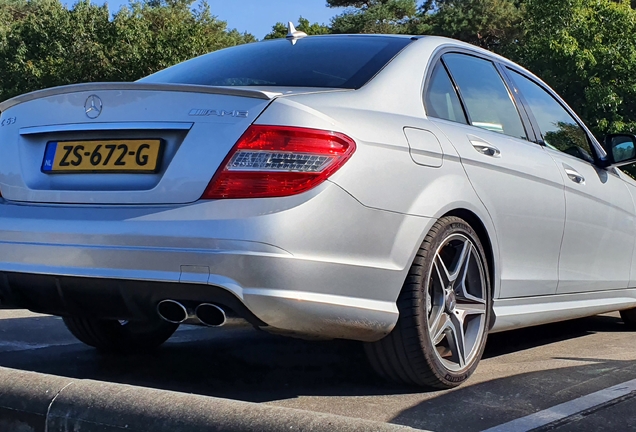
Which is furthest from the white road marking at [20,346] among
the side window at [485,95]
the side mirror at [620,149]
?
the side mirror at [620,149]

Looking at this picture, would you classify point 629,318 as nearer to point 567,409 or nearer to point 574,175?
point 574,175

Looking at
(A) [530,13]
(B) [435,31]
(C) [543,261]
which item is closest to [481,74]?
(C) [543,261]

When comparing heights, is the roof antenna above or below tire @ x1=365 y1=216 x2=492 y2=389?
above

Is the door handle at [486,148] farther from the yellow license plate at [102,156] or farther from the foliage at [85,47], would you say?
the foliage at [85,47]

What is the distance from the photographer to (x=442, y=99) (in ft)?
12.1

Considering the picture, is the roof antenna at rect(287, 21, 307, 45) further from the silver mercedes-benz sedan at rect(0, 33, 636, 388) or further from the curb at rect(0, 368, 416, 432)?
the curb at rect(0, 368, 416, 432)

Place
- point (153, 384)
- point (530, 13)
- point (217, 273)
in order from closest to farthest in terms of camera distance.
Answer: point (217, 273) → point (153, 384) → point (530, 13)

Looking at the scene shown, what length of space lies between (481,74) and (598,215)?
1.18 meters

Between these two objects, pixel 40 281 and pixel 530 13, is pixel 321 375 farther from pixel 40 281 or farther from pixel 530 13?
pixel 530 13

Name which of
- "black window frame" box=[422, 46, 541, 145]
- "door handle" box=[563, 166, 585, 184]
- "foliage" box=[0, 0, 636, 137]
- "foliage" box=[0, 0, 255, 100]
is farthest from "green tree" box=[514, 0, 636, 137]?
"black window frame" box=[422, 46, 541, 145]

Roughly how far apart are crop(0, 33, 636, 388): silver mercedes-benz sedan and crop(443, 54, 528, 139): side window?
0.10ft

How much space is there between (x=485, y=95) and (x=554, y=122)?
0.81 meters

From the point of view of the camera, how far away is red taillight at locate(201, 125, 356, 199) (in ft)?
9.19

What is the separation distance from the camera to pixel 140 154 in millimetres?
2982
